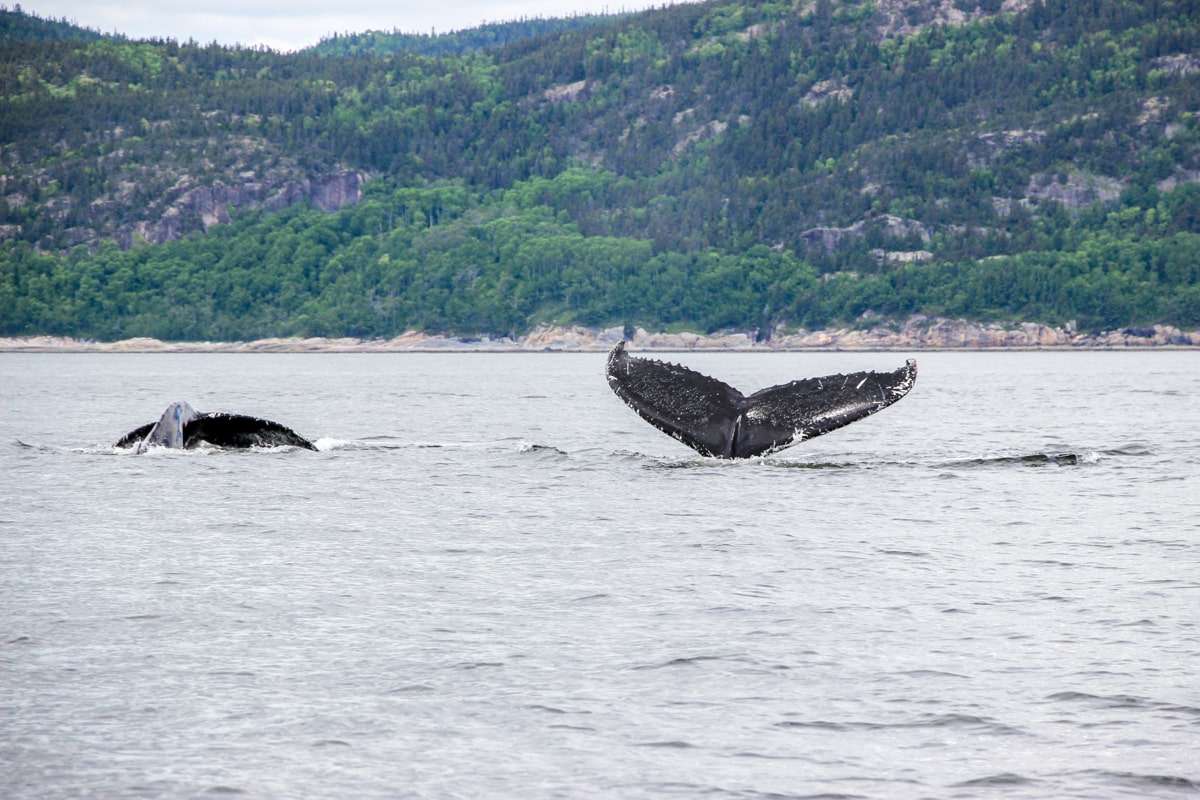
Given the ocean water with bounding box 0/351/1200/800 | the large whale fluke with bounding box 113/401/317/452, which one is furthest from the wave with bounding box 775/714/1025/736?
the large whale fluke with bounding box 113/401/317/452

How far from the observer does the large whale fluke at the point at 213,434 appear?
24.0 metres

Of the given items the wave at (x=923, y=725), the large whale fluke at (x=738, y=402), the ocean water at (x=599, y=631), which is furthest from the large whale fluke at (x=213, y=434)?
the wave at (x=923, y=725)

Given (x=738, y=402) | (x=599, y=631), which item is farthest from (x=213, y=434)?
(x=599, y=631)

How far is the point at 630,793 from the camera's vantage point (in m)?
7.39

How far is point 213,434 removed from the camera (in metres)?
25.3

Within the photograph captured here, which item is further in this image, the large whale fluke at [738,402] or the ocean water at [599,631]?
the large whale fluke at [738,402]

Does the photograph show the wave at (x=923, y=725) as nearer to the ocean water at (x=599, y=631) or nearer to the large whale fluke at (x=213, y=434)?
the ocean water at (x=599, y=631)

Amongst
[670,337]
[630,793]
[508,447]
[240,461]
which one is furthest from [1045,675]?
[670,337]

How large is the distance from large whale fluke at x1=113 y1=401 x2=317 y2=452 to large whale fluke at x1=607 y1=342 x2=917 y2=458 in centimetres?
761

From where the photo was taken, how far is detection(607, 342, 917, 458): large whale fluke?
16906 millimetres

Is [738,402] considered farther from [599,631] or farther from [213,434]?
[213,434]

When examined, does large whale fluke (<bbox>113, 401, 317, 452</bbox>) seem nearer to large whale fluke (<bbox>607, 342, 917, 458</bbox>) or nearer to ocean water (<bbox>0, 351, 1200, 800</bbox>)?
ocean water (<bbox>0, 351, 1200, 800</bbox>)

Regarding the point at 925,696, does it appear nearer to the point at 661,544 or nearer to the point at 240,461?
the point at 661,544

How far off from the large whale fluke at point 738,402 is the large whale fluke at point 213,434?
7609 millimetres
